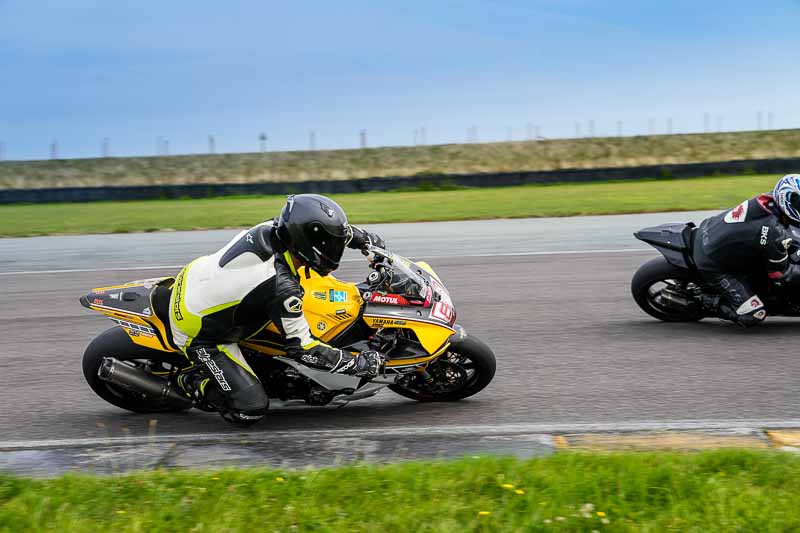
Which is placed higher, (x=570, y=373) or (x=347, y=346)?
(x=347, y=346)

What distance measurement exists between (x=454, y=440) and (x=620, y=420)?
3.71ft

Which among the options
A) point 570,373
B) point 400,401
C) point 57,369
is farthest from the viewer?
point 57,369

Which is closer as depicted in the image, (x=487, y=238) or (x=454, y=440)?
(x=454, y=440)

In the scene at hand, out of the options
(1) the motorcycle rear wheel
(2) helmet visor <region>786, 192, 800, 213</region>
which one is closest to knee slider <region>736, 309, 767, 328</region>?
(2) helmet visor <region>786, 192, 800, 213</region>

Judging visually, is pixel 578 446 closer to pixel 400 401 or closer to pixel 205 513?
pixel 400 401

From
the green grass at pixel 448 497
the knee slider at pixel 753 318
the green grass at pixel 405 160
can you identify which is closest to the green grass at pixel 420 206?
the green grass at pixel 405 160

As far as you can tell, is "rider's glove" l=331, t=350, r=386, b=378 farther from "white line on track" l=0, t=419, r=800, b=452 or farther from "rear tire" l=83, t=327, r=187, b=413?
"rear tire" l=83, t=327, r=187, b=413

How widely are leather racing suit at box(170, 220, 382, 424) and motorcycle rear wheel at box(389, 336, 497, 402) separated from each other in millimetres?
670

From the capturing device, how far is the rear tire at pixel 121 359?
19.5ft

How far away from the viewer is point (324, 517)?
411 centimetres

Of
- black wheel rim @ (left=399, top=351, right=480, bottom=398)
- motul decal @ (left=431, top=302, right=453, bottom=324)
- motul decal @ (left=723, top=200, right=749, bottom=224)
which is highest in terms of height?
motul decal @ (left=723, top=200, right=749, bottom=224)

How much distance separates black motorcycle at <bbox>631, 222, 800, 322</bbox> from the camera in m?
8.04

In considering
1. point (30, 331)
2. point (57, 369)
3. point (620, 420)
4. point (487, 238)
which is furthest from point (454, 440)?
point (487, 238)

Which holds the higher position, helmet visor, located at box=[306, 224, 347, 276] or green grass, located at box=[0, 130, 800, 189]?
green grass, located at box=[0, 130, 800, 189]
